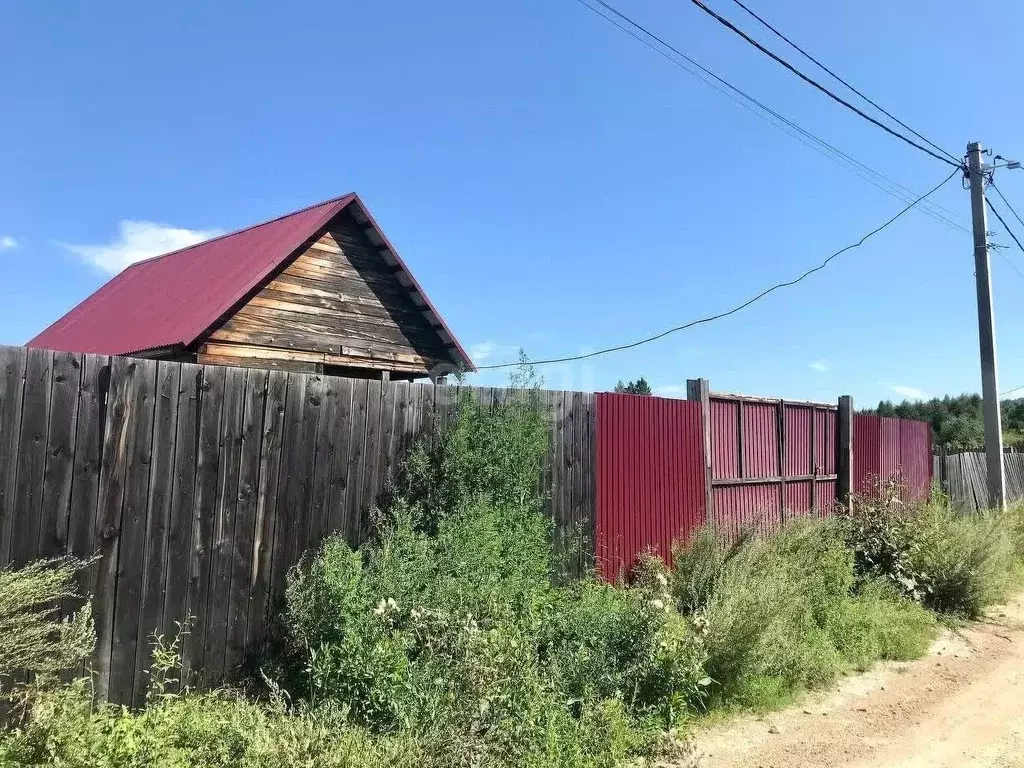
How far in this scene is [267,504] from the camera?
4.46m

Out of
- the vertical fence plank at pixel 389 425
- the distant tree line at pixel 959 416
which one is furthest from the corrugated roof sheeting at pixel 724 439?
the distant tree line at pixel 959 416

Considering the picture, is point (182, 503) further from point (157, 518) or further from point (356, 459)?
point (356, 459)

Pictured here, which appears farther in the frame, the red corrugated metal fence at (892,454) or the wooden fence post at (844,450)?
the red corrugated metal fence at (892,454)

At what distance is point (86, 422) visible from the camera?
3758 millimetres

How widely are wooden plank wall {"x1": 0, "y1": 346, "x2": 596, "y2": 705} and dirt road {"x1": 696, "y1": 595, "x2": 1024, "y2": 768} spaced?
276 centimetres

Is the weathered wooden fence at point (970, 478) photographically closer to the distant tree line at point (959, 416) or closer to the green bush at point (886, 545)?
the green bush at point (886, 545)

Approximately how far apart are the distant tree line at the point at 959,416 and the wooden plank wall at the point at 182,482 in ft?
99.4

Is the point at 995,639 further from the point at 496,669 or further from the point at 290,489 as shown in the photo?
the point at 290,489

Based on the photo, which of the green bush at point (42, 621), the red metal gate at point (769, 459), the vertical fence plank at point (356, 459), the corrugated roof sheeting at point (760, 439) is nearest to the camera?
the green bush at point (42, 621)

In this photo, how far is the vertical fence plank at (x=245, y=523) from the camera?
14.0 ft

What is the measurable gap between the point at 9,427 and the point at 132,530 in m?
0.80

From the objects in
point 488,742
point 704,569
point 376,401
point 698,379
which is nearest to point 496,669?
point 488,742

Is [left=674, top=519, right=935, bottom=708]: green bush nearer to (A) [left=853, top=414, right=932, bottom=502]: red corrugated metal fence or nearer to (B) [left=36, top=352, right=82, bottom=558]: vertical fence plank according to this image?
(A) [left=853, top=414, right=932, bottom=502]: red corrugated metal fence

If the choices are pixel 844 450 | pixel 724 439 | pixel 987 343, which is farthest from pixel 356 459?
pixel 987 343
